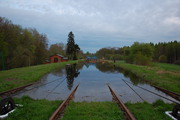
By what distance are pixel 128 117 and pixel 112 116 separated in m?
0.52

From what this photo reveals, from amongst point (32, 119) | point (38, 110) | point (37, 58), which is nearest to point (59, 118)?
point (32, 119)

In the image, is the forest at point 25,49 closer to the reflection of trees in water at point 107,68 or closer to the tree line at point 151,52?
the tree line at point 151,52

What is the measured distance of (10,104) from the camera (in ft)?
15.3

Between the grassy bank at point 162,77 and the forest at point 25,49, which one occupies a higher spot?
the forest at point 25,49

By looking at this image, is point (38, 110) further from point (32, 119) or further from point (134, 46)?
point (134, 46)

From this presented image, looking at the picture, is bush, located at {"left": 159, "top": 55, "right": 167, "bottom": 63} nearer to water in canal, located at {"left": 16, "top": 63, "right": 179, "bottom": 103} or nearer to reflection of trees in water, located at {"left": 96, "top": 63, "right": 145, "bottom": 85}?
reflection of trees in water, located at {"left": 96, "top": 63, "right": 145, "bottom": 85}

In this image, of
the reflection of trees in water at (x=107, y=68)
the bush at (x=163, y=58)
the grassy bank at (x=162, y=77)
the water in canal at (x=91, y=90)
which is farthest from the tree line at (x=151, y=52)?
the water in canal at (x=91, y=90)

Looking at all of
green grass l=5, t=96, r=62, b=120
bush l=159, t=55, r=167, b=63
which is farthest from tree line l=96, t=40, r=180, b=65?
green grass l=5, t=96, r=62, b=120

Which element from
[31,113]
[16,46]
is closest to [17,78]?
[31,113]

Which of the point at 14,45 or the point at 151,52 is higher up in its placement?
the point at 14,45

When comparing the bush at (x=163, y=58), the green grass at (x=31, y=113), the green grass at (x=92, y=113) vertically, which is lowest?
the green grass at (x=92, y=113)

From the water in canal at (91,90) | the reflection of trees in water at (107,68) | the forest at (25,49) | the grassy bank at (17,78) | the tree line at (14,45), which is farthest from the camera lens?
the forest at (25,49)

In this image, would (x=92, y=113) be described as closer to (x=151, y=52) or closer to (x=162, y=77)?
(x=162, y=77)

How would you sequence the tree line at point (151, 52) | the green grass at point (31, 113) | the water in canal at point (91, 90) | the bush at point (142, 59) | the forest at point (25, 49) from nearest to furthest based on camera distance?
the green grass at point (31, 113), the water in canal at point (91, 90), the forest at point (25, 49), the bush at point (142, 59), the tree line at point (151, 52)
